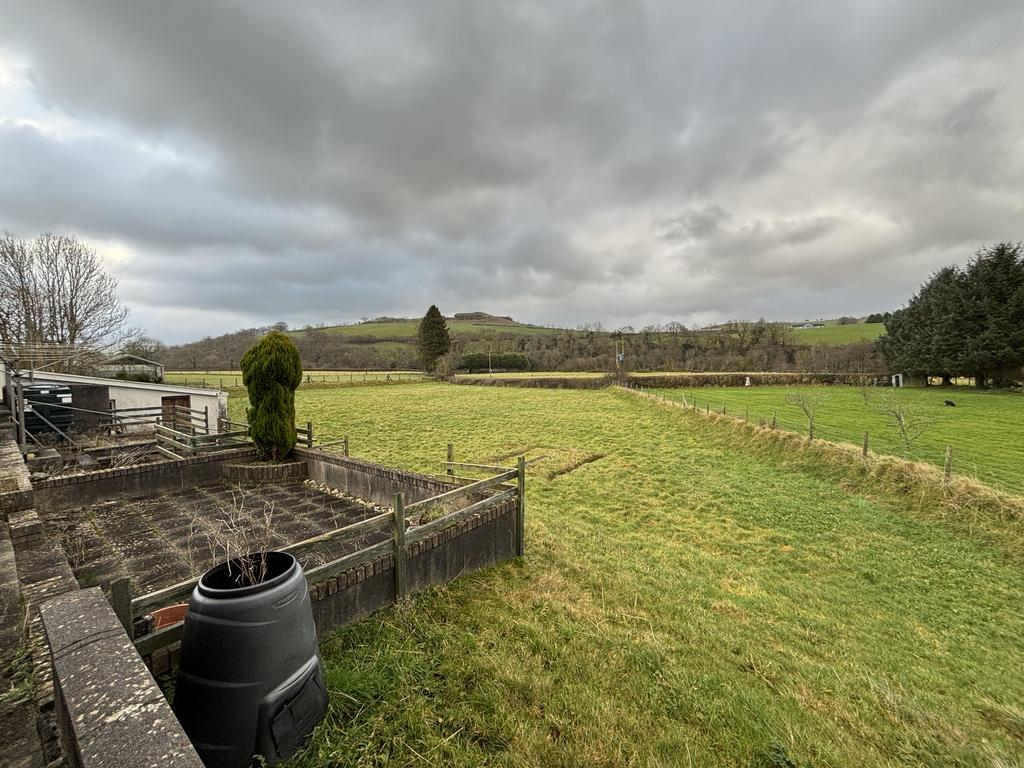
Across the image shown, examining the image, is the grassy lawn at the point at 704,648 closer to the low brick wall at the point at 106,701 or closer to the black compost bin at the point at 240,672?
the black compost bin at the point at 240,672

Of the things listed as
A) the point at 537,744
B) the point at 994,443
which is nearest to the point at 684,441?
the point at 994,443

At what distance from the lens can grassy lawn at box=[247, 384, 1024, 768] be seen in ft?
10.6

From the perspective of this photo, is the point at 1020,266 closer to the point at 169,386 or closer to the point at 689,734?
the point at 689,734

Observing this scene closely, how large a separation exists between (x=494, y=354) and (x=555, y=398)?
3315 cm

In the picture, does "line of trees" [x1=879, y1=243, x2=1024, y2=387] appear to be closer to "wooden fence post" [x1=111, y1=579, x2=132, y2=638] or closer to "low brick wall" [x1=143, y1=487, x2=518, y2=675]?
"low brick wall" [x1=143, y1=487, x2=518, y2=675]

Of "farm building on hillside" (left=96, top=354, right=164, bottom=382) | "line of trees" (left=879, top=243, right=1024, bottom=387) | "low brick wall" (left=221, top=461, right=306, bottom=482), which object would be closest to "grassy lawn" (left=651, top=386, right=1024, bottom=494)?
"line of trees" (left=879, top=243, right=1024, bottom=387)

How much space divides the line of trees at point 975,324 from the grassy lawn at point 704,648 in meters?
34.9

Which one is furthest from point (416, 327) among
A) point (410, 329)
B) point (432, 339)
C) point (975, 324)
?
point (975, 324)

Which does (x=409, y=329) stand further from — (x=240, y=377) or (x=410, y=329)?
(x=240, y=377)

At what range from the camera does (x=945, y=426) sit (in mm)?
19641

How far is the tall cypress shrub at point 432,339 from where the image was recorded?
213ft

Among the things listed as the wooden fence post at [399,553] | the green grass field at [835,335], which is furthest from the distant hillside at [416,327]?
the wooden fence post at [399,553]

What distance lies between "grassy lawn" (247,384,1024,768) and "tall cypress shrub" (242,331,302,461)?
6302mm

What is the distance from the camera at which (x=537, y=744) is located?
10.2 feet
